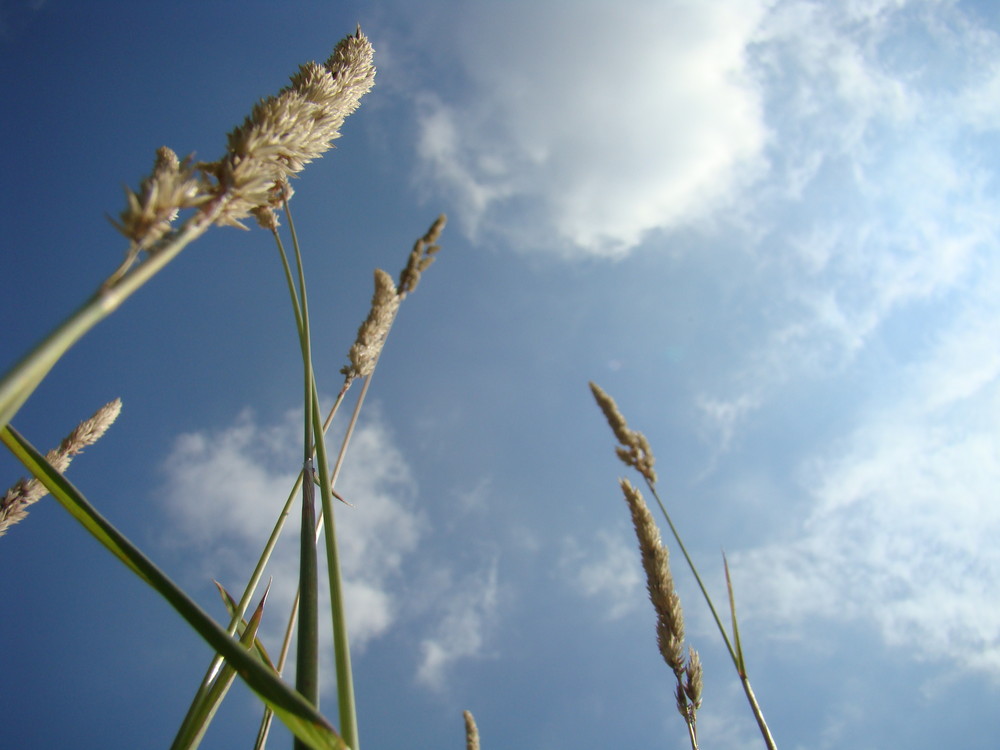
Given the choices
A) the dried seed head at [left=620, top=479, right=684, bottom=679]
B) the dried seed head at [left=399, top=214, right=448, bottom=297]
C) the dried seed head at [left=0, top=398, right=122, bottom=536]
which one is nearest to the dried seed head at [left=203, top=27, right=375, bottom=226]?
the dried seed head at [left=399, top=214, right=448, bottom=297]

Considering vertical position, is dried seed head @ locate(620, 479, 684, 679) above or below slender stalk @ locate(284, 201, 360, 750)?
above

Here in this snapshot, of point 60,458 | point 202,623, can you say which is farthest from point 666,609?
point 60,458

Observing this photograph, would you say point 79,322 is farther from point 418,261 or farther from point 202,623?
point 418,261

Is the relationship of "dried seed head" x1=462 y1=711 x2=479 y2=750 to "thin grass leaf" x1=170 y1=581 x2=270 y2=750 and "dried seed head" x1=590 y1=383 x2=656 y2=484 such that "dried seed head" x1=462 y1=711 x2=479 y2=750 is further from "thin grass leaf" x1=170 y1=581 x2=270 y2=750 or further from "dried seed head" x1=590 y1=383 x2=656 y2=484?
"thin grass leaf" x1=170 y1=581 x2=270 y2=750

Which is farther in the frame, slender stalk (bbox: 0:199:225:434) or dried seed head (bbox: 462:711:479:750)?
dried seed head (bbox: 462:711:479:750)

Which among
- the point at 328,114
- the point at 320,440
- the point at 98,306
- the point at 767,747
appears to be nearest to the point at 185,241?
the point at 98,306

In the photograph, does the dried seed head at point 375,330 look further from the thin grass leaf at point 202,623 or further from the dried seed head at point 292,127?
the thin grass leaf at point 202,623

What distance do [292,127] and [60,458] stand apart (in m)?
2.25

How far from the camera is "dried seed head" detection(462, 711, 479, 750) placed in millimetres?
3315

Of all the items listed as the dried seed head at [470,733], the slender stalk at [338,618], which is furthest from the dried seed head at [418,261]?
the dried seed head at [470,733]

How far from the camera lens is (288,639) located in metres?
1.46

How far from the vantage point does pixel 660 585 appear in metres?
1.94

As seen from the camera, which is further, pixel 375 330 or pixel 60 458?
pixel 60 458

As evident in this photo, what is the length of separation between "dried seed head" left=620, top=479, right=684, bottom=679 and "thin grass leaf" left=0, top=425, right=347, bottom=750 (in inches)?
65.7
